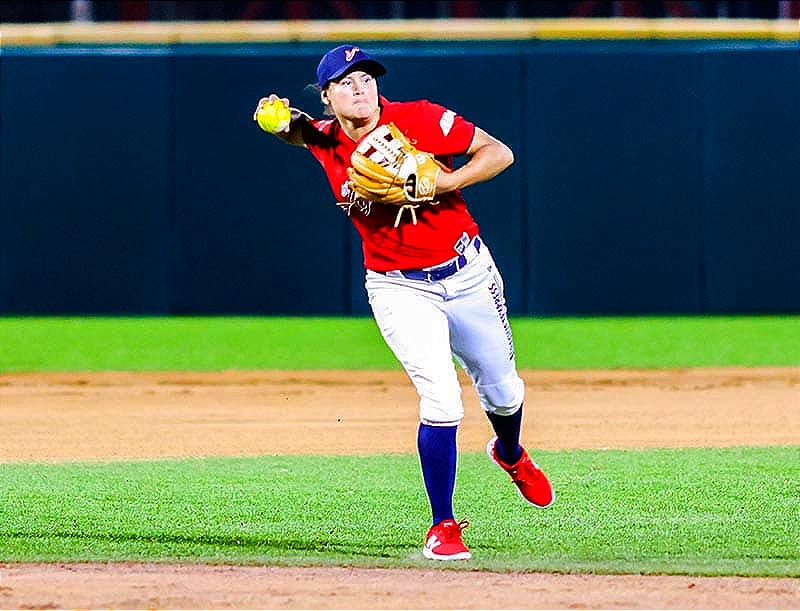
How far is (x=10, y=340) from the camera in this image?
46.1 feet

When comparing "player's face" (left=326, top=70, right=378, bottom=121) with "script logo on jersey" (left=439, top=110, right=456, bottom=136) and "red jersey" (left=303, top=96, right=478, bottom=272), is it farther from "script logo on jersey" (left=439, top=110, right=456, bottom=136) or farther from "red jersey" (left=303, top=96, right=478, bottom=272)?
"script logo on jersey" (left=439, top=110, right=456, bottom=136)

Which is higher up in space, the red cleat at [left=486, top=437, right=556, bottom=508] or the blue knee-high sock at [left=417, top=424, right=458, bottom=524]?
the blue knee-high sock at [left=417, top=424, right=458, bottom=524]

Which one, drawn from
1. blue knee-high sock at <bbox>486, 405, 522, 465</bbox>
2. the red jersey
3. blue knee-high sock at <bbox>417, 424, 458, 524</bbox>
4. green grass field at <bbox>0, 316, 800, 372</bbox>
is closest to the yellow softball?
the red jersey

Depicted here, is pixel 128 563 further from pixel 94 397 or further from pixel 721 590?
A: pixel 94 397

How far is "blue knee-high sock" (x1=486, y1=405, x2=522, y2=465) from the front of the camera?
18.9 ft

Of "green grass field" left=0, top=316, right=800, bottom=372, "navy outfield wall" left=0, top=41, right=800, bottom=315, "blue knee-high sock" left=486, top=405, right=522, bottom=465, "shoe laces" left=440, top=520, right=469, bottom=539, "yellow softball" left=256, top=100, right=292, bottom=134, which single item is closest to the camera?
"shoe laces" left=440, top=520, right=469, bottom=539

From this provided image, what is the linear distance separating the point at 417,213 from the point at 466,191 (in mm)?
9804

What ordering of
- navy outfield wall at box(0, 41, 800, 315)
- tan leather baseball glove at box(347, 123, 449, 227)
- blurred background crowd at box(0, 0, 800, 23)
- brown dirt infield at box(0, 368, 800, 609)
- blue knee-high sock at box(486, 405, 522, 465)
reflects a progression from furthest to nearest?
1. blurred background crowd at box(0, 0, 800, 23)
2. navy outfield wall at box(0, 41, 800, 315)
3. blue knee-high sock at box(486, 405, 522, 465)
4. tan leather baseball glove at box(347, 123, 449, 227)
5. brown dirt infield at box(0, 368, 800, 609)

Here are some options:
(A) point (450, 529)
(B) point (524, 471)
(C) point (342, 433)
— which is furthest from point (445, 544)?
(C) point (342, 433)

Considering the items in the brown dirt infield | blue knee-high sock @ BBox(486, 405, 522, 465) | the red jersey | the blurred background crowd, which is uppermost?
the blurred background crowd

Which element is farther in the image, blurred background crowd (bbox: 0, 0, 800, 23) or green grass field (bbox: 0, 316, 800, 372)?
blurred background crowd (bbox: 0, 0, 800, 23)

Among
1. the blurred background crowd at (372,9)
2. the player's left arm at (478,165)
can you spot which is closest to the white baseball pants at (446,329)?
the player's left arm at (478,165)

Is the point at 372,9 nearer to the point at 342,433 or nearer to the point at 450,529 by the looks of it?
the point at 342,433

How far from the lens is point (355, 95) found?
5.15m
